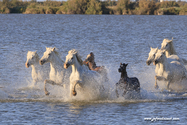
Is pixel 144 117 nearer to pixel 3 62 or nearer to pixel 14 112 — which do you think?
pixel 14 112

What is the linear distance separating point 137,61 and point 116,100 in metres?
7.90

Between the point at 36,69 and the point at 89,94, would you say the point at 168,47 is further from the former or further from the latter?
the point at 36,69

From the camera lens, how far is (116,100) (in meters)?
11.2

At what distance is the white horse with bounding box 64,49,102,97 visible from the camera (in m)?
10.3

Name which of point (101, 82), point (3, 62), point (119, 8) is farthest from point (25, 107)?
point (119, 8)

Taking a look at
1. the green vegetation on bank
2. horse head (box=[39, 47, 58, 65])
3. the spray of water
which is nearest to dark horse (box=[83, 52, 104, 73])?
the spray of water

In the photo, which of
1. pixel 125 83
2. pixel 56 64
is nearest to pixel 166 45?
pixel 125 83

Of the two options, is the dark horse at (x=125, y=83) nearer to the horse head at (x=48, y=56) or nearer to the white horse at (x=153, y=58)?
the white horse at (x=153, y=58)

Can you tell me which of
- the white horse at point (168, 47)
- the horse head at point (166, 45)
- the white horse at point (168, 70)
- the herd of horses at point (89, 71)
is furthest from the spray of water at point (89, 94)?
the horse head at point (166, 45)

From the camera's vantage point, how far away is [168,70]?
1236cm

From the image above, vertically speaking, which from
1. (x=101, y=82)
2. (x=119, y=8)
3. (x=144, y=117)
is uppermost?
(x=119, y=8)

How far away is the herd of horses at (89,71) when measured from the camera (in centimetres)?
1047

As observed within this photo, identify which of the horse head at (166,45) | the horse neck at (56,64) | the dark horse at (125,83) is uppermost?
the horse head at (166,45)

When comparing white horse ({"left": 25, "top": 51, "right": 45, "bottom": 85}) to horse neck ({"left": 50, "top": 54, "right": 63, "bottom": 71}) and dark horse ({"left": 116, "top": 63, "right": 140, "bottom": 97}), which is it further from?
dark horse ({"left": 116, "top": 63, "right": 140, "bottom": 97})
